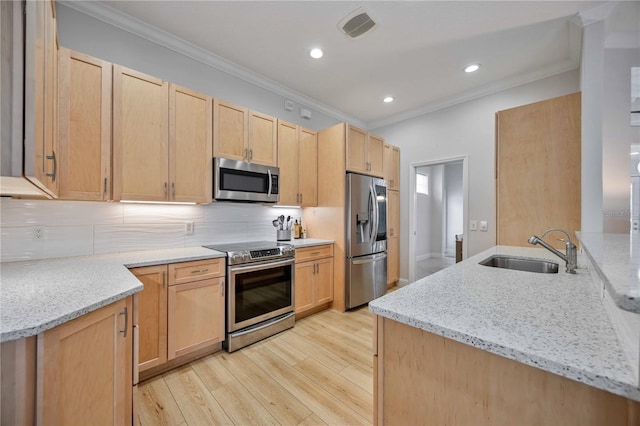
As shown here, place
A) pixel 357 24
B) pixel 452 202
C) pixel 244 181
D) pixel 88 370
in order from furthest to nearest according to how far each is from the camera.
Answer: pixel 452 202, pixel 244 181, pixel 357 24, pixel 88 370

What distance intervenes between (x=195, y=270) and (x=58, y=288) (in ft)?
3.07

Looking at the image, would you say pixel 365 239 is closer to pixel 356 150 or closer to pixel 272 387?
pixel 356 150

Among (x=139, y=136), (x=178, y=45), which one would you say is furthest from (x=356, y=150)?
(x=139, y=136)

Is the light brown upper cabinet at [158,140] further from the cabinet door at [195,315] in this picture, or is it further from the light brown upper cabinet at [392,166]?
the light brown upper cabinet at [392,166]

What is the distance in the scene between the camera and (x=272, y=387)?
71.5 inches

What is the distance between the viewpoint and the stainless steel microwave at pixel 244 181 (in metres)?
2.46

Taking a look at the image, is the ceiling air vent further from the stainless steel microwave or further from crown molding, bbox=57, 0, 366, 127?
the stainless steel microwave

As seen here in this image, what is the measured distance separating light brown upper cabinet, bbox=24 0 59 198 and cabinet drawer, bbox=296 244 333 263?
6.80ft

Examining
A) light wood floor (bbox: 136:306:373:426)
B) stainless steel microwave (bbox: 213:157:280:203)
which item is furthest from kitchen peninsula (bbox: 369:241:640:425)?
stainless steel microwave (bbox: 213:157:280:203)

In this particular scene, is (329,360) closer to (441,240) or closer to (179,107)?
(179,107)

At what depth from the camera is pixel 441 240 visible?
717 centimetres

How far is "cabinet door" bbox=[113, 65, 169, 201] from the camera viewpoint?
6.42 ft

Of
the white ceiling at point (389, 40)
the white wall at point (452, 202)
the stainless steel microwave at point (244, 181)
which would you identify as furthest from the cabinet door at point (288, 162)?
the white wall at point (452, 202)

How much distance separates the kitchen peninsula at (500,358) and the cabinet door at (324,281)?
2038 millimetres
